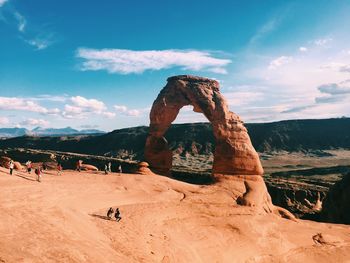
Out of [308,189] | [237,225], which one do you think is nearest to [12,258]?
[237,225]

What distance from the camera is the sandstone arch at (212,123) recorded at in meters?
29.3

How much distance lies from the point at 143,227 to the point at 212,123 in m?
16.4

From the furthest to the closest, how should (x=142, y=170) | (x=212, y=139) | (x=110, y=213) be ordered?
(x=212, y=139)
(x=142, y=170)
(x=110, y=213)

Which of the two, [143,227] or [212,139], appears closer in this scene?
[143,227]

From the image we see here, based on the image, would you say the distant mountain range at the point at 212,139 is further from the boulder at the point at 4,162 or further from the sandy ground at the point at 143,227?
the sandy ground at the point at 143,227

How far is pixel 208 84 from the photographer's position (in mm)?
32281

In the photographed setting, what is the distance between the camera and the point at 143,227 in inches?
636

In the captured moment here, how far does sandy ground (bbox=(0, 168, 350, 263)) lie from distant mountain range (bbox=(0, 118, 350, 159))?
3023 inches

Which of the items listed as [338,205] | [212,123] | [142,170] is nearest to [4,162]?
[142,170]

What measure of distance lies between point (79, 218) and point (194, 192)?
10687mm

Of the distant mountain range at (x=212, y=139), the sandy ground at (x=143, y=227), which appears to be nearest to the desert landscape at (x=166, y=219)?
the sandy ground at (x=143, y=227)

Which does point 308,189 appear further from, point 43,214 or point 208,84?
point 43,214

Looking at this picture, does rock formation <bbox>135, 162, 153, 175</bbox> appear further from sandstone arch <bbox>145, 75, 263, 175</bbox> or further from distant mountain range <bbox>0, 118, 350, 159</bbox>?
distant mountain range <bbox>0, 118, 350, 159</bbox>

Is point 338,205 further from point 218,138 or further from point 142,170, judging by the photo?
point 142,170
